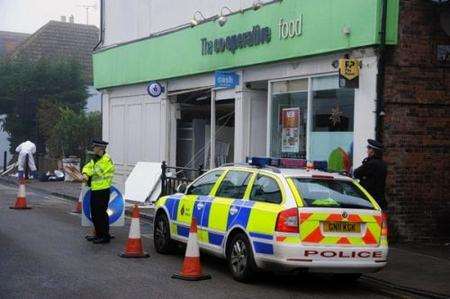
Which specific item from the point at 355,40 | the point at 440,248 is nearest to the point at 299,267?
the point at 440,248

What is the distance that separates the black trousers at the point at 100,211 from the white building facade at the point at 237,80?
404cm

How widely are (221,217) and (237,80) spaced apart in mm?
7851

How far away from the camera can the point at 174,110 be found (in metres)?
20.1

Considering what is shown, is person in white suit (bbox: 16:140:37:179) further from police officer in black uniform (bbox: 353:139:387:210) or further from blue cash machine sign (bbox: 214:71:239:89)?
police officer in black uniform (bbox: 353:139:387:210)

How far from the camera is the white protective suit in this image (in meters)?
27.6

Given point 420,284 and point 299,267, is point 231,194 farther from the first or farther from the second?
point 420,284

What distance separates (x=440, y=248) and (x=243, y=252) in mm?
4767

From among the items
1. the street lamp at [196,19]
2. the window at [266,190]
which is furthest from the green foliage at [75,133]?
the window at [266,190]

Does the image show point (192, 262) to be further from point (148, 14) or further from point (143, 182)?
point (148, 14)

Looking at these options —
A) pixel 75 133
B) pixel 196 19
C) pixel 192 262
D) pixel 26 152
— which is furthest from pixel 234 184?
pixel 75 133

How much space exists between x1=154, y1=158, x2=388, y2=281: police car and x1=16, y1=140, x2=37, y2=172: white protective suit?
1937 cm

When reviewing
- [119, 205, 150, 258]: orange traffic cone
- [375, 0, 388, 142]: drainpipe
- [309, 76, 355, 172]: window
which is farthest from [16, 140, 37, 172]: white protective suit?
[375, 0, 388, 142]: drainpipe

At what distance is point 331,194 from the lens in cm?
866

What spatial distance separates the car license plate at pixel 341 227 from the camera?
827 centimetres
